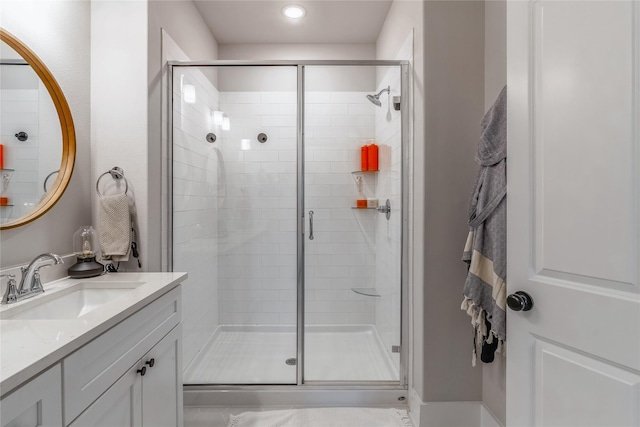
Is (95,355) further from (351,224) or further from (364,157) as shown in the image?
(364,157)

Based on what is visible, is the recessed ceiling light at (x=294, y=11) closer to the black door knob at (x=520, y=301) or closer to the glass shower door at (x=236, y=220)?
the glass shower door at (x=236, y=220)

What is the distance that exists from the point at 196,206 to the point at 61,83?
98 centimetres

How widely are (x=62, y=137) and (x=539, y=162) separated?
1948 mm

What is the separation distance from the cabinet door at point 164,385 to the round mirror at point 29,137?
0.75 m

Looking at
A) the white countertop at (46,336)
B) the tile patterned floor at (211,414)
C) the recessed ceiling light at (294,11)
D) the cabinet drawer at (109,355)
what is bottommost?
the tile patterned floor at (211,414)

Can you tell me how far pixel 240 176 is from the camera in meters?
2.34

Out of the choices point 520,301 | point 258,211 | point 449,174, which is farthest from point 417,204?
point 258,211

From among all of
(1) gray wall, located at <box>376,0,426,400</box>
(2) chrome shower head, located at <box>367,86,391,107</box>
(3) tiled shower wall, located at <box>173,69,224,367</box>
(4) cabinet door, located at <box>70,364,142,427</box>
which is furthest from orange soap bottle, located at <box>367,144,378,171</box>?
(4) cabinet door, located at <box>70,364,142,427</box>

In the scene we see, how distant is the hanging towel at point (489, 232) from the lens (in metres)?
1.30

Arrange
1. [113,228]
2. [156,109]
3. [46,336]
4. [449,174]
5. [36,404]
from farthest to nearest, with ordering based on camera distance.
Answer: [156,109] < [449,174] < [113,228] < [46,336] < [36,404]

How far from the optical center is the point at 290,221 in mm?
2236

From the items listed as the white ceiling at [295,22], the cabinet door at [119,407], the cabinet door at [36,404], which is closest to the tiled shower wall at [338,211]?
the white ceiling at [295,22]

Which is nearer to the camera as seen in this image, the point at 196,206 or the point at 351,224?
the point at 196,206

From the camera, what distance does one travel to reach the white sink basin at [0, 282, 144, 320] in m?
1.08
